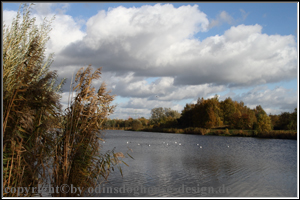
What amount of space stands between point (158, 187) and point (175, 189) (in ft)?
2.12

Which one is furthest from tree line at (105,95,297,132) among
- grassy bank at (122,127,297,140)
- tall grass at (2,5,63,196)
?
tall grass at (2,5,63,196)

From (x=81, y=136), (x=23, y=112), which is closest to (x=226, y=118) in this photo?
(x=81, y=136)

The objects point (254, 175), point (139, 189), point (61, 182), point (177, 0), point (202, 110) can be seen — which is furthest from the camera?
point (202, 110)

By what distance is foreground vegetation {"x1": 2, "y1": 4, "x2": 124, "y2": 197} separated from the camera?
16.4 ft

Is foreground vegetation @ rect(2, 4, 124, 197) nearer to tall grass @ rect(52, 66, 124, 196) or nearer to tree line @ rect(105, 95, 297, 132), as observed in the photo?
tall grass @ rect(52, 66, 124, 196)

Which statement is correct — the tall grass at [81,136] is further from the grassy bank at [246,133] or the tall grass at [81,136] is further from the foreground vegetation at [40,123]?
the grassy bank at [246,133]

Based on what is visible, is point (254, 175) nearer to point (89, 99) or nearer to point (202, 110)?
point (89, 99)

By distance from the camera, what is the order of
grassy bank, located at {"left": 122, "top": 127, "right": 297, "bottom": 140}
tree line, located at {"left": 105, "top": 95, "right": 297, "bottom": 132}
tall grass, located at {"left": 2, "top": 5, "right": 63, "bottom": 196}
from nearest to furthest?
1. tall grass, located at {"left": 2, "top": 5, "right": 63, "bottom": 196}
2. grassy bank, located at {"left": 122, "top": 127, "right": 297, "bottom": 140}
3. tree line, located at {"left": 105, "top": 95, "right": 297, "bottom": 132}

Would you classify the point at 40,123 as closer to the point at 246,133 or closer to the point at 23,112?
the point at 23,112

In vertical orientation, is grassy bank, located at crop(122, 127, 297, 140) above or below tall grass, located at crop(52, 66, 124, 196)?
below

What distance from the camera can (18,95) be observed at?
512 centimetres

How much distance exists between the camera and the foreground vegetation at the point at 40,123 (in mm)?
4988

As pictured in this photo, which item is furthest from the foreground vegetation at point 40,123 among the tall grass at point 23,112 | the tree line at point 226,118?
the tree line at point 226,118

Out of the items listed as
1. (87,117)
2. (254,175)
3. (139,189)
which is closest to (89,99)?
(87,117)
